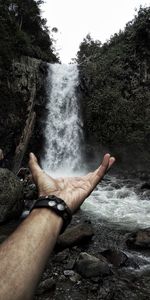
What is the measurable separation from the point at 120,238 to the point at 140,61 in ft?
65.2

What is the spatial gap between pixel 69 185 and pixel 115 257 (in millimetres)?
5108

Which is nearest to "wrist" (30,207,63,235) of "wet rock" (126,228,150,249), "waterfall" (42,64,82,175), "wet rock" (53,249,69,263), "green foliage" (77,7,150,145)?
"wet rock" (53,249,69,263)

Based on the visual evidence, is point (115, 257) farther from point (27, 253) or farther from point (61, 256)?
point (27, 253)

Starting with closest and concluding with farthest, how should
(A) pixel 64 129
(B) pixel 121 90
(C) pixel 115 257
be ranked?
(C) pixel 115 257
(A) pixel 64 129
(B) pixel 121 90

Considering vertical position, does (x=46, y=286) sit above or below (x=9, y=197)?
below

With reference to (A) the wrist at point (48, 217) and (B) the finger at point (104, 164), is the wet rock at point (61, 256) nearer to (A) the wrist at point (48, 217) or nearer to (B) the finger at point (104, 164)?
(B) the finger at point (104, 164)

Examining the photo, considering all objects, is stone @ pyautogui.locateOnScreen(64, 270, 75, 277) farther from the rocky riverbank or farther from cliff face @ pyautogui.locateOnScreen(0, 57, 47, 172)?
cliff face @ pyautogui.locateOnScreen(0, 57, 47, 172)

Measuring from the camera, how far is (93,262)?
6.15 meters

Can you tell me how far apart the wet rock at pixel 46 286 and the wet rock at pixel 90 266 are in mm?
601

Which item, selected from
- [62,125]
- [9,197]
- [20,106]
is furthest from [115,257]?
[62,125]

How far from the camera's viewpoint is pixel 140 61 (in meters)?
25.4

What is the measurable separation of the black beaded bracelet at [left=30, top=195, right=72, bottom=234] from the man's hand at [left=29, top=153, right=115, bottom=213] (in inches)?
4.3

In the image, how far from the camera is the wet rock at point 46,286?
540 cm

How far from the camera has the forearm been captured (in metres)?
1.35
